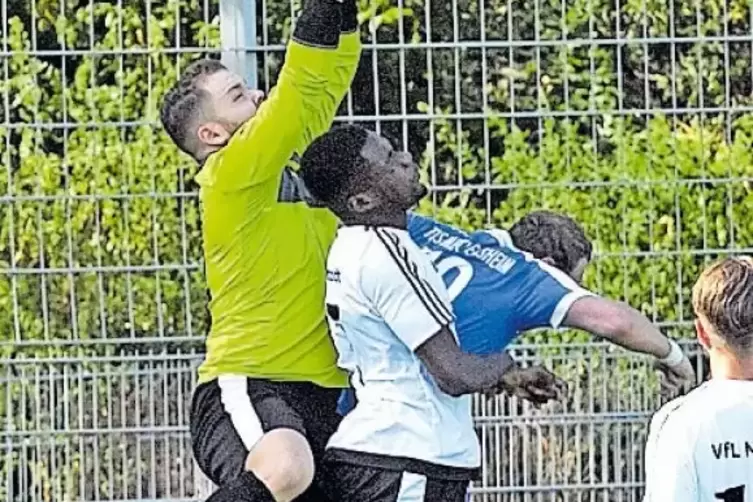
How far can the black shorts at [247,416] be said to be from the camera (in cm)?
517

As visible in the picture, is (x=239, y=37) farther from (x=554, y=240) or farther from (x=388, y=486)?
(x=388, y=486)

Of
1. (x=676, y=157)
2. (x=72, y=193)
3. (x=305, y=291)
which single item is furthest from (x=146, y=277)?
(x=676, y=157)

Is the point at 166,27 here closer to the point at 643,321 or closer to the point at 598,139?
the point at 598,139

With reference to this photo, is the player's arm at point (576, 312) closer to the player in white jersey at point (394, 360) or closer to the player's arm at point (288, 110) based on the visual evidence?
the player in white jersey at point (394, 360)

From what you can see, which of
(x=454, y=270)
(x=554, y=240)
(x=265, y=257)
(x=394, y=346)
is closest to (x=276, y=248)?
(x=265, y=257)

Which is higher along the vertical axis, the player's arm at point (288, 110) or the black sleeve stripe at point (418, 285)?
the player's arm at point (288, 110)

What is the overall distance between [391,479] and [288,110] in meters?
1.02

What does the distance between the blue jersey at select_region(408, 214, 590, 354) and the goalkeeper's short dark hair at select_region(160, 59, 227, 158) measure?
82 cm

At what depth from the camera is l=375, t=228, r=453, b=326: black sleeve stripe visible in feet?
15.5

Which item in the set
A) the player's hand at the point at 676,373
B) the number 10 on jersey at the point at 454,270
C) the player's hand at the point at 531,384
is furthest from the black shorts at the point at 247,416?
the player's hand at the point at 676,373

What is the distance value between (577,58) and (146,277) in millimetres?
1573

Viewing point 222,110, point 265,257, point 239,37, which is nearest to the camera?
point 265,257

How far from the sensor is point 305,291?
5328mm

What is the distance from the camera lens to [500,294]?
4980mm
